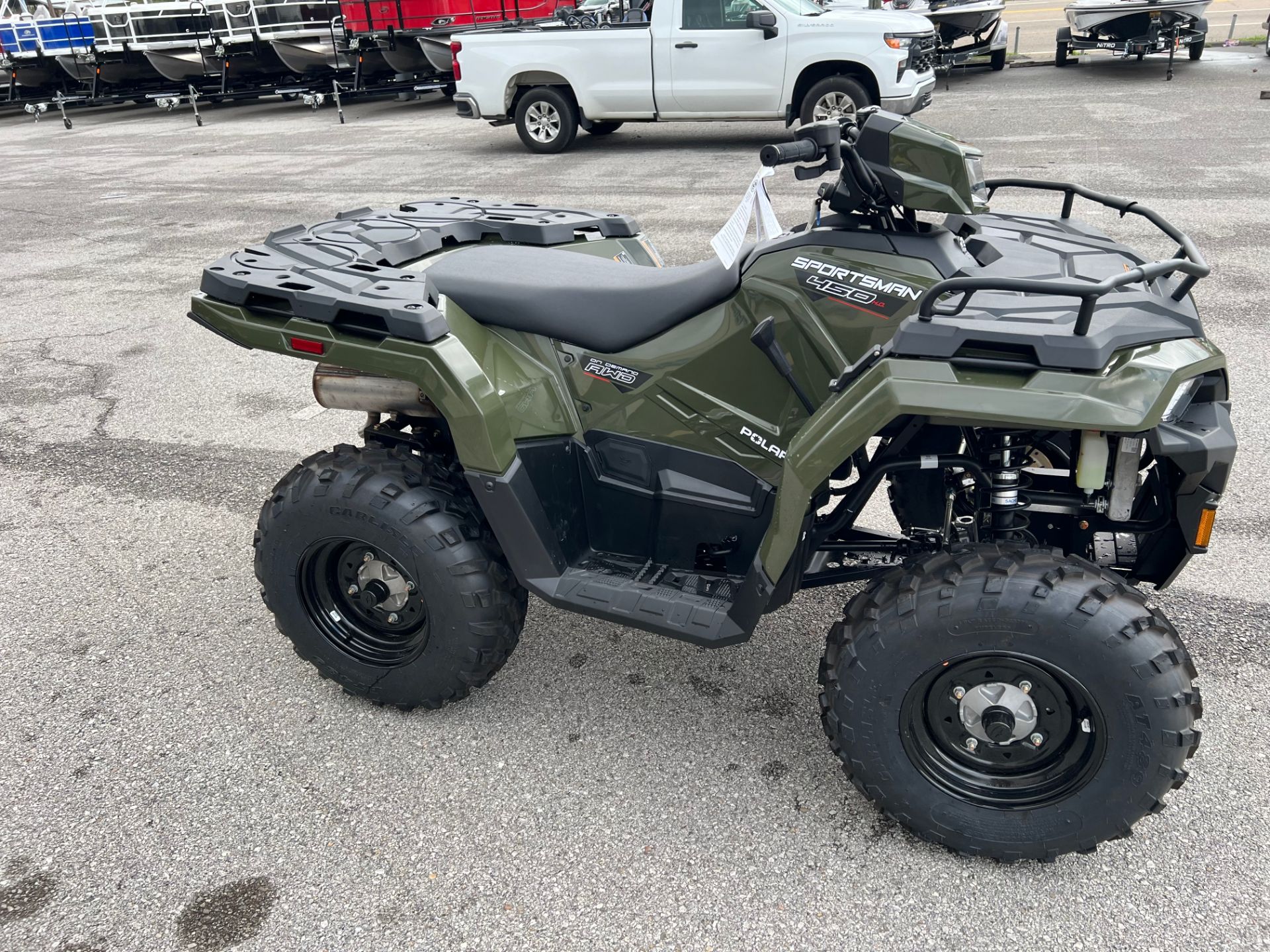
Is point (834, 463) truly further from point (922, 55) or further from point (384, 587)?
point (922, 55)

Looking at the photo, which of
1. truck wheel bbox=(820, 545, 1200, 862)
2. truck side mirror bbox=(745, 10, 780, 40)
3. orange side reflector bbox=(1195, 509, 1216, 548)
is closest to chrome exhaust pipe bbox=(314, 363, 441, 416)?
truck wheel bbox=(820, 545, 1200, 862)

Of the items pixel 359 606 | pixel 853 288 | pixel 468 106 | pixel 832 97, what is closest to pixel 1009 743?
pixel 853 288

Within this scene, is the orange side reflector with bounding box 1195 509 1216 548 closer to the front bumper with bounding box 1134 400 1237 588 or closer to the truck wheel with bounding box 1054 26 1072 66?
the front bumper with bounding box 1134 400 1237 588

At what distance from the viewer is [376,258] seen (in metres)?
3.03

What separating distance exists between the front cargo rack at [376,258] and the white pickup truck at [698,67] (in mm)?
7920

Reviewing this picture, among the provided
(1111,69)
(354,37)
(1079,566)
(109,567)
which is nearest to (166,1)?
(354,37)

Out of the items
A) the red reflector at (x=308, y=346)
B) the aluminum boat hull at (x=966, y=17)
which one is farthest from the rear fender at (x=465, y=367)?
the aluminum boat hull at (x=966, y=17)

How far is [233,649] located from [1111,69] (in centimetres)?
1687

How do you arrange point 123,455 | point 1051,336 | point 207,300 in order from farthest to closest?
1. point 123,455
2. point 207,300
3. point 1051,336

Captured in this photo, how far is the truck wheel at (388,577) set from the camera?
9.00 ft

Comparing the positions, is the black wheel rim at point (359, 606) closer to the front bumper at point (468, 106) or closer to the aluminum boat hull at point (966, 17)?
the front bumper at point (468, 106)

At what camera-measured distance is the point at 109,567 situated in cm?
399

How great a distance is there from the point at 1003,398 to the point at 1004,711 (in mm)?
757

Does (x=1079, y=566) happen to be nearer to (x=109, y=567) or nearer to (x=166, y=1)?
(x=109, y=567)
